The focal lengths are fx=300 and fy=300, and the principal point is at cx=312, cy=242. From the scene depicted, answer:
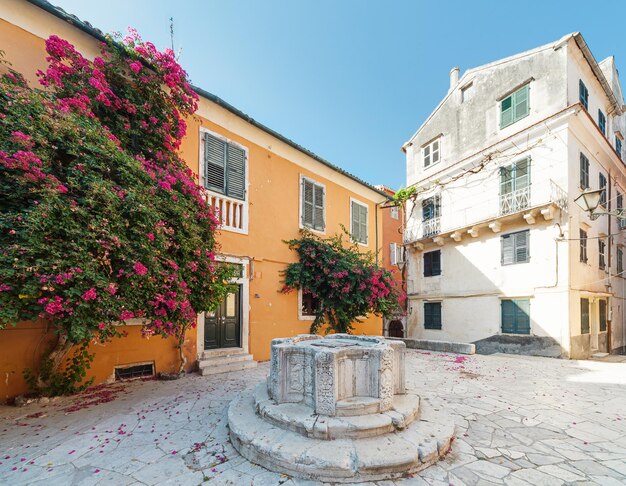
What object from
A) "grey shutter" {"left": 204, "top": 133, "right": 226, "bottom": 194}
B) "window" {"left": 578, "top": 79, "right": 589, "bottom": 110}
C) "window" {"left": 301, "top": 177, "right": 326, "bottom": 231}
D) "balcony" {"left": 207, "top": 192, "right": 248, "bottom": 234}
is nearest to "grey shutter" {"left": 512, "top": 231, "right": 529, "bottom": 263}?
"window" {"left": 578, "top": 79, "right": 589, "bottom": 110}

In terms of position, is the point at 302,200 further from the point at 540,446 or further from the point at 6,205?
the point at 540,446

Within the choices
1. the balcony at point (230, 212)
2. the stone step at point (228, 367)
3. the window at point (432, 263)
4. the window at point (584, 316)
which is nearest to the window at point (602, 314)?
the window at point (584, 316)

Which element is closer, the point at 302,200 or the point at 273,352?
the point at 273,352

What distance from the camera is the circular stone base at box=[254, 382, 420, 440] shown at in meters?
3.33

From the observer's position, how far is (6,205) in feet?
12.8

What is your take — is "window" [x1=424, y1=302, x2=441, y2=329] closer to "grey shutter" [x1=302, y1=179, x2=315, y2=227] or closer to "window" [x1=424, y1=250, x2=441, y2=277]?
"window" [x1=424, y1=250, x2=441, y2=277]

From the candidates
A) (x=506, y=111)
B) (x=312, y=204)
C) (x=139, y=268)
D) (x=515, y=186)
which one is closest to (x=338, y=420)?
(x=139, y=268)

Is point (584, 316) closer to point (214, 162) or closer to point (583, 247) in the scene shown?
point (583, 247)

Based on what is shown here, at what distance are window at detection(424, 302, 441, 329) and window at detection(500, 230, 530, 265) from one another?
→ 13.7 feet

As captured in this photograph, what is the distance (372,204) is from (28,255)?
458 inches

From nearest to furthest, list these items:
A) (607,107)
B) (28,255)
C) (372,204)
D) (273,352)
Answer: (28,255) < (273,352) < (372,204) < (607,107)

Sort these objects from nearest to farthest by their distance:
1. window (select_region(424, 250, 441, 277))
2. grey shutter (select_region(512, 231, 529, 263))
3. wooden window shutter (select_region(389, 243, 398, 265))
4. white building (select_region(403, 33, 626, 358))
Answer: white building (select_region(403, 33, 626, 358)) → grey shutter (select_region(512, 231, 529, 263)) → window (select_region(424, 250, 441, 277)) → wooden window shutter (select_region(389, 243, 398, 265))

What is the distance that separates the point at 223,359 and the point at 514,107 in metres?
15.1

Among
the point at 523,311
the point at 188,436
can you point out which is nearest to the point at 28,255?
the point at 188,436
